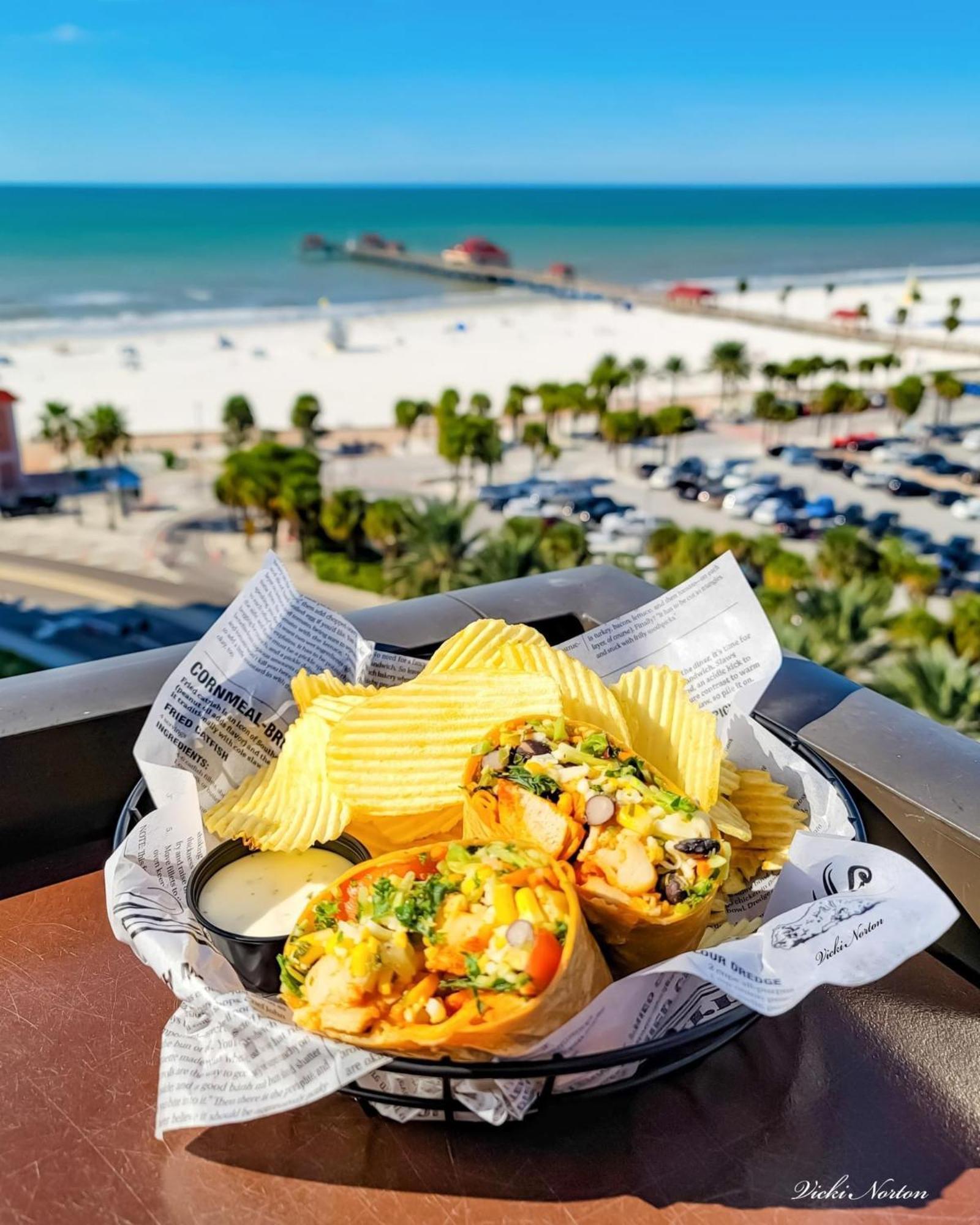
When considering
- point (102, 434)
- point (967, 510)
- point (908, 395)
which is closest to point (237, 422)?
point (102, 434)

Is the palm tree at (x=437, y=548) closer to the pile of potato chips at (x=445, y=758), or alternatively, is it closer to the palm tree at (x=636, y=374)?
the pile of potato chips at (x=445, y=758)

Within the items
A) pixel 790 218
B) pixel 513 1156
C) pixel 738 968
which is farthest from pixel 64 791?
pixel 790 218

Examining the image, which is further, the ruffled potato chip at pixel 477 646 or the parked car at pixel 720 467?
the parked car at pixel 720 467

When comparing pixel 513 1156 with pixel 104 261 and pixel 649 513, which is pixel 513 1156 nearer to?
pixel 649 513

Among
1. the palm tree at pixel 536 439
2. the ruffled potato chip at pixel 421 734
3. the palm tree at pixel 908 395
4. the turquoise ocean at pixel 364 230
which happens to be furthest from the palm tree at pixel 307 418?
the ruffled potato chip at pixel 421 734

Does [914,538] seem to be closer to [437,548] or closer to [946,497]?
[946,497]
